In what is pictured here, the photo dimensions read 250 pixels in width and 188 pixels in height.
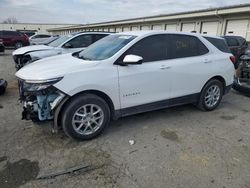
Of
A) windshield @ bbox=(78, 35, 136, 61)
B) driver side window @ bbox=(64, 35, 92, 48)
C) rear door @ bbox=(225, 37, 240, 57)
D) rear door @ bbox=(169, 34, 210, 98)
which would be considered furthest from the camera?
rear door @ bbox=(225, 37, 240, 57)

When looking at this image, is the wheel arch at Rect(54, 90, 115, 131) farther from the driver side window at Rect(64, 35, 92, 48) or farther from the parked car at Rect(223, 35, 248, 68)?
the parked car at Rect(223, 35, 248, 68)

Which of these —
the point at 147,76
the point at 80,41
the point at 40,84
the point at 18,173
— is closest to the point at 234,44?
the point at 80,41

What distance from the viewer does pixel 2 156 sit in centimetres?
320

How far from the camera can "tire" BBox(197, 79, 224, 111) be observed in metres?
4.95

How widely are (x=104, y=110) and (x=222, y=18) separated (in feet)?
56.0

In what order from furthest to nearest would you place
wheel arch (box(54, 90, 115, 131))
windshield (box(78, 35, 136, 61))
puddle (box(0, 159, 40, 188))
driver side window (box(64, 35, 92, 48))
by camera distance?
1. driver side window (box(64, 35, 92, 48))
2. windshield (box(78, 35, 136, 61))
3. wheel arch (box(54, 90, 115, 131))
4. puddle (box(0, 159, 40, 188))

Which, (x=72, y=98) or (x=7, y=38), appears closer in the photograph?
(x=72, y=98)

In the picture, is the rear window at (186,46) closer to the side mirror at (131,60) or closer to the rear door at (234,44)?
the side mirror at (131,60)

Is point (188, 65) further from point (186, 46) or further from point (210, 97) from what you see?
point (210, 97)

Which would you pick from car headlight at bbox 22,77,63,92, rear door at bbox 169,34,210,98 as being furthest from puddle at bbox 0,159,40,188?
rear door at bbox 169,34,210,98

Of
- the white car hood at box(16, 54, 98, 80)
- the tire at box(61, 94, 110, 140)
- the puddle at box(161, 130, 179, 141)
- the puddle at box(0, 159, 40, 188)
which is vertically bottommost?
the puddle at box(0, 159, 40, 188)

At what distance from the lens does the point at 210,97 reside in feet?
16.8

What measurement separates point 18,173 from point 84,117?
1206 mm

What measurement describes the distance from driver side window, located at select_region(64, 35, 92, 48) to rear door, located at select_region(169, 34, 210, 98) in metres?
5.05
